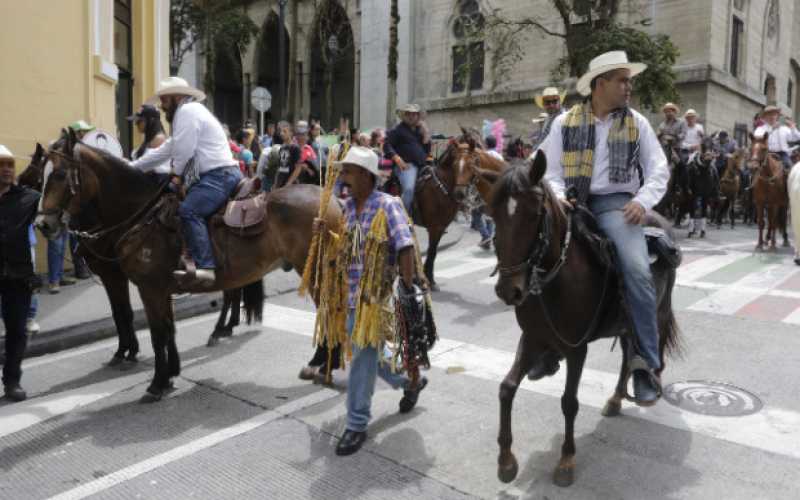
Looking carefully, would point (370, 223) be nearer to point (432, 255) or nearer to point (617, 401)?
point (617, 401)

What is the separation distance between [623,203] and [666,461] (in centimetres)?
164

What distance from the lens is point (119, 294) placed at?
6.09m

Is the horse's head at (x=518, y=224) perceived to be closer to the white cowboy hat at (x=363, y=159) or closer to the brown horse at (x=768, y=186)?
the white cowboy hat at (x=363, y=159)

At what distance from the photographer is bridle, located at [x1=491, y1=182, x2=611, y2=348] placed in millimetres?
3273

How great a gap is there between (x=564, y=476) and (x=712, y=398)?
1.99 m

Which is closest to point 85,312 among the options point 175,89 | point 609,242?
point 175,89

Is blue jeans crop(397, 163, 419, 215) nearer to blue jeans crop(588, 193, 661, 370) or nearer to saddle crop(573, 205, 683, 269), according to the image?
saddle crop(573, 205, 683, 269)

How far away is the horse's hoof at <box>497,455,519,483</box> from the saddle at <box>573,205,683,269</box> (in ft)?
4.29

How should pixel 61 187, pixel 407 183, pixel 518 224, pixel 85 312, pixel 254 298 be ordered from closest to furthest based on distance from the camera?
pixel 518 224, pixel 61 187, pixel 254 298, pixel 85 312, pixel 407 183

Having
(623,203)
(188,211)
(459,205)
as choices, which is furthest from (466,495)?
(459,205)

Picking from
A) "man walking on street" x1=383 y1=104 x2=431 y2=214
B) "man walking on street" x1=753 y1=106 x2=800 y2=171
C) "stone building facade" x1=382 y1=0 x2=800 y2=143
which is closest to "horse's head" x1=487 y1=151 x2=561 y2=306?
"man walking on street" x1=383 y1=104 x2=431 y2=214

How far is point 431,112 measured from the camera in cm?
3191

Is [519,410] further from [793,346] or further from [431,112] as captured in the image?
[431,112]

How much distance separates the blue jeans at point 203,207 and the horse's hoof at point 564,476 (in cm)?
331
